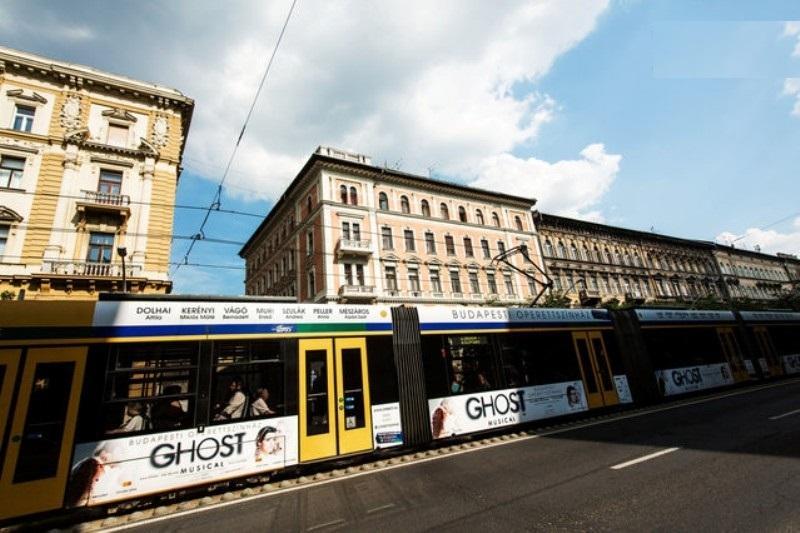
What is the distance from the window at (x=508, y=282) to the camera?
33.6 metres

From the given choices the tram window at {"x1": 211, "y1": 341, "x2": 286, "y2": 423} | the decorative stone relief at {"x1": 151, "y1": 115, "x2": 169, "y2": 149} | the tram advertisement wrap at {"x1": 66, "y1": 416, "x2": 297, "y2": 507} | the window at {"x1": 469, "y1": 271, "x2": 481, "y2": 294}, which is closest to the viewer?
the tram advertisement wrap at {"x1": 66, "y1": 416, "x2": 297, "y2": 507}

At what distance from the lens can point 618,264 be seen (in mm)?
42281

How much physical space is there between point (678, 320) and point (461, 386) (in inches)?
386

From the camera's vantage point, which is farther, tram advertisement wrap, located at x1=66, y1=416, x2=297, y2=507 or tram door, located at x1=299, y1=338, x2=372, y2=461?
tram door, located at x1=299, y1=338, x2=372, y2=461

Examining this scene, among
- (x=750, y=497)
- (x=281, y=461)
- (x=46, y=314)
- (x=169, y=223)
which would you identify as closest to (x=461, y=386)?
(x=281, y=461)

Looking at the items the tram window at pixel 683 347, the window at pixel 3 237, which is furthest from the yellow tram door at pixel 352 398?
the window at pixel 3 237

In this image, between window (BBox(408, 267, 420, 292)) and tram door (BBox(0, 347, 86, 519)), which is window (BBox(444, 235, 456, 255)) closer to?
window (BBox(408, 267, 420, 292))

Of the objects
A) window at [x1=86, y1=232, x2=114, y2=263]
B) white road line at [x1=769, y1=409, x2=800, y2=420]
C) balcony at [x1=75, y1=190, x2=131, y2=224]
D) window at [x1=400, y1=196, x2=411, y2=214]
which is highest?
window at [x1=400, y1=196, x2=411, y2=214]

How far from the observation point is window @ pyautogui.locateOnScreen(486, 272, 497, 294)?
32.8 m

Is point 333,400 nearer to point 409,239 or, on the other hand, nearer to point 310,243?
point 310,243

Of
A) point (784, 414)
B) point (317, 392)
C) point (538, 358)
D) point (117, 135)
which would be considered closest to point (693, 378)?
point (784, 414)

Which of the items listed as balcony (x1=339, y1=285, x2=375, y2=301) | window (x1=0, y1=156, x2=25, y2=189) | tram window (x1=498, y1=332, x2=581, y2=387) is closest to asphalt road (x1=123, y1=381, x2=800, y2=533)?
tram window (x1=498, y1=332, x2=581, y2=387)

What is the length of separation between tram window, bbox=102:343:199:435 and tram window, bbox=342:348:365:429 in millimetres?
2628

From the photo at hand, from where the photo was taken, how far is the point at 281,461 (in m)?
6.51
